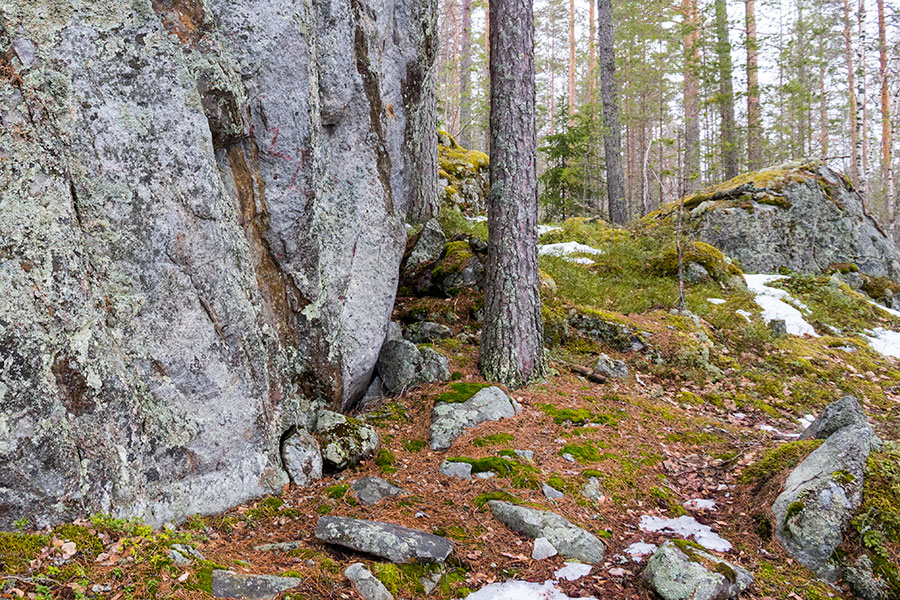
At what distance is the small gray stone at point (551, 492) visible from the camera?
4.31 meters

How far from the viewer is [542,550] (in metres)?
3.61

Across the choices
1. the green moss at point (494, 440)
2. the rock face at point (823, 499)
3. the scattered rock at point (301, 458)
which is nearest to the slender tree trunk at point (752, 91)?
the rock face at point (823, 499)

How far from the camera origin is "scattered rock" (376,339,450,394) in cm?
619

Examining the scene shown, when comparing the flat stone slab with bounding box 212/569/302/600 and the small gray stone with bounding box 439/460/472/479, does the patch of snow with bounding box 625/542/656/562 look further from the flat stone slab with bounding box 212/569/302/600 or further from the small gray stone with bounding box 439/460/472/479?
the flat stone slab with bounding box 212/569/302/600

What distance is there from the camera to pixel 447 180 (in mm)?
13523

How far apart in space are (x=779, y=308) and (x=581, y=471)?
7.86 metres

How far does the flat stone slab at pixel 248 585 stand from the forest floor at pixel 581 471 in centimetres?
8

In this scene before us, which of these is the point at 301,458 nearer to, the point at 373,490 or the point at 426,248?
the point at 373,490

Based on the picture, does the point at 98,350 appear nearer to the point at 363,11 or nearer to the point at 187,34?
the point at 187,34

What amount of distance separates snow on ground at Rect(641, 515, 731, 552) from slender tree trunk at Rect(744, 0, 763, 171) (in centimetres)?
1667

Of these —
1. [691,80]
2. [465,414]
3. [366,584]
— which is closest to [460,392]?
[465,414]

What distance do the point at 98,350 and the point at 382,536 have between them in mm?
2267

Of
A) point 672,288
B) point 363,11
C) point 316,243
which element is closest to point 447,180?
point 672,288

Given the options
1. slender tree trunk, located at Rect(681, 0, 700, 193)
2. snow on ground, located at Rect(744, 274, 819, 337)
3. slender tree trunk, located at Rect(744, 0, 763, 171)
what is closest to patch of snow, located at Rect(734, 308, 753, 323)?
snow on ground, located at Rect(744, 274, 819, 337)
